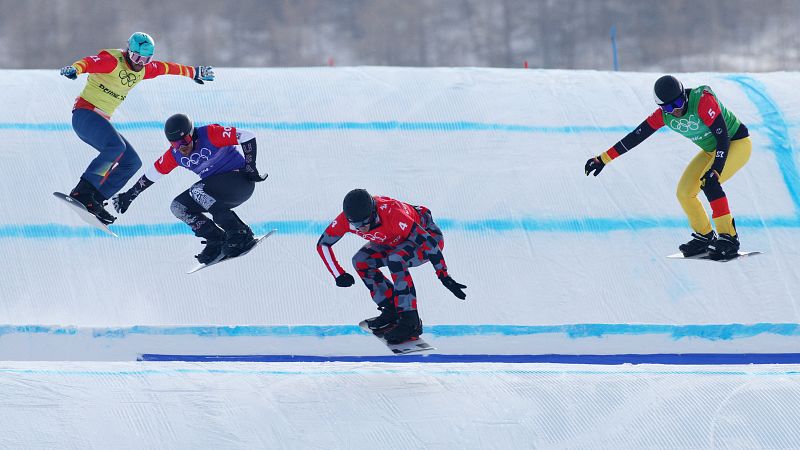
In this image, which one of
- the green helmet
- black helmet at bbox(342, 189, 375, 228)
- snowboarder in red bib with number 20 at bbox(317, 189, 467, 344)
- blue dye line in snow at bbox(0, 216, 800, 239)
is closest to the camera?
black helmet at bbox(342, 189, 375, 228)

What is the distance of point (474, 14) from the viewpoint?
24.9 m

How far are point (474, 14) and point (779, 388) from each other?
1915 centimetres

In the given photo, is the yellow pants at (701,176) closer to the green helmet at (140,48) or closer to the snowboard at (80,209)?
the green helmet at (140,48)

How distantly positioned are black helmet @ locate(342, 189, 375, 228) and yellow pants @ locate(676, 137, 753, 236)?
268cm

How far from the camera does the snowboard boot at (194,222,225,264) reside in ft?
27.7

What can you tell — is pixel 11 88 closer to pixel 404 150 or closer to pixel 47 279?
pixel 47 279

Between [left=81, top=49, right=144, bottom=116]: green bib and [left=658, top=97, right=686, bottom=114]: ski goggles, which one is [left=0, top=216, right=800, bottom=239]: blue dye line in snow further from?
[left=658, top=97, right=686, bottom=114]: ski goggles

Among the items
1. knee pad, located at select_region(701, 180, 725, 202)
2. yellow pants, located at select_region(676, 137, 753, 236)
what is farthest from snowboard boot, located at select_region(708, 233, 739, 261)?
knee pad, located at select_region(701, 180, 725, 202)

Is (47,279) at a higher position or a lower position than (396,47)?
higher

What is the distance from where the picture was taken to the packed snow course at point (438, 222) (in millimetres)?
9359

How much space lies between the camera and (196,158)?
814 centimetres

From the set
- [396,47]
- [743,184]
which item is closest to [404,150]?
[743,184]

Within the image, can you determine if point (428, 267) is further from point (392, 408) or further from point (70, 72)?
point (70, 72)

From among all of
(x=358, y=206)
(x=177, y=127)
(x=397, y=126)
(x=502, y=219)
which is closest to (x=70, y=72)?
(x=177, y=127)
